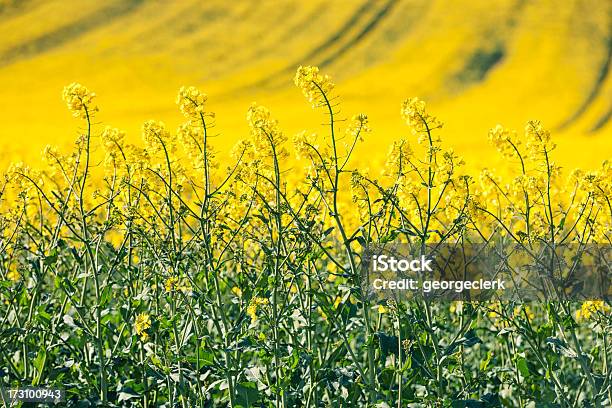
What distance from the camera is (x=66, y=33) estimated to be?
34.8m

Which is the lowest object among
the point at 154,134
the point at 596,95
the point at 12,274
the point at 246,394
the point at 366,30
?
the point at 246,394

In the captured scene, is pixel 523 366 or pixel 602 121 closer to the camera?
pixel 523 366

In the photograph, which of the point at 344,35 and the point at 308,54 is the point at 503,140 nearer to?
the point at 308,54

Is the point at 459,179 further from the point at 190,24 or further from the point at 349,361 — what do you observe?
the point at 190,24

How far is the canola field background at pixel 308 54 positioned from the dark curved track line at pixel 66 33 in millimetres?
50

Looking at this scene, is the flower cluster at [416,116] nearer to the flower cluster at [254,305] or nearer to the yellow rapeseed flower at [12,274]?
the flower cluster at [254,305]

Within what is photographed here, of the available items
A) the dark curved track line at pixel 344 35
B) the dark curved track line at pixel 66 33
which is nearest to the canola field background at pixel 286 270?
the dark curved track line at pixel 66 33

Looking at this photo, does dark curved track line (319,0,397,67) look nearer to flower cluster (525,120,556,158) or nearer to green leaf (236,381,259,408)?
flower cluster (525,120,556,158)

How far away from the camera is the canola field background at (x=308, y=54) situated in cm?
3138

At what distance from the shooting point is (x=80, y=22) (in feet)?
115

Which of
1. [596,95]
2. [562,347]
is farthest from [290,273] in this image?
[596,95]

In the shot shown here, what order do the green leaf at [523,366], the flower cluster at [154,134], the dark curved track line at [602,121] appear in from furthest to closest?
1. the dark curved track line at [602,121]
2. the flower cluster at [154,134]
3. the green leaf at [523,366]

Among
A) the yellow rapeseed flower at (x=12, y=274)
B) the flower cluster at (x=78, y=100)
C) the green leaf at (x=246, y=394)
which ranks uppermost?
the flower cluster at (x=78, y=100)

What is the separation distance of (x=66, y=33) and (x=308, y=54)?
836 centimetres
